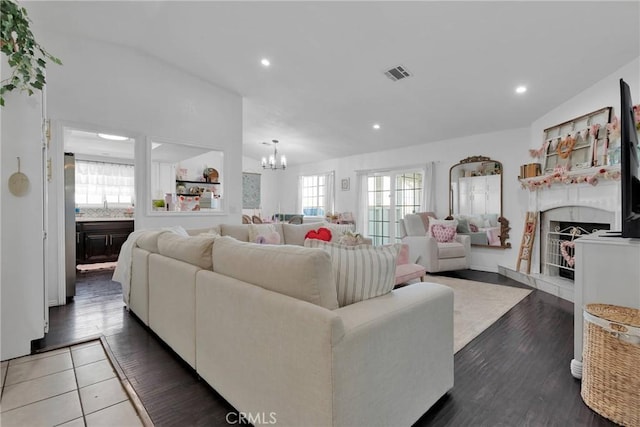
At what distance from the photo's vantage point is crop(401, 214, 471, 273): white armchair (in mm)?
4727

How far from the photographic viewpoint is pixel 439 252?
4.73 m

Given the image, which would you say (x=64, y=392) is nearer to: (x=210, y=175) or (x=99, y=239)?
(x=210, y=175)

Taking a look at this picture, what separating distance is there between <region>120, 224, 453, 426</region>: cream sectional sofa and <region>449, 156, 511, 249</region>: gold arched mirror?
4085 mm

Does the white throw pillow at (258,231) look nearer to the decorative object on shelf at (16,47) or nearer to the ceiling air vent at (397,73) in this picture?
the decorative object on shelf at (16,47)

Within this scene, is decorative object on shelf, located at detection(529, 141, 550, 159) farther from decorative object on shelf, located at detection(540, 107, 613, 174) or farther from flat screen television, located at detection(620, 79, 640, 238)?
flat screen television, located at detection(620, 79, 640, 238)

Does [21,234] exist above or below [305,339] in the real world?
above

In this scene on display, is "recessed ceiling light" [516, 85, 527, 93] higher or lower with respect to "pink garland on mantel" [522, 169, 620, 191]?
higher

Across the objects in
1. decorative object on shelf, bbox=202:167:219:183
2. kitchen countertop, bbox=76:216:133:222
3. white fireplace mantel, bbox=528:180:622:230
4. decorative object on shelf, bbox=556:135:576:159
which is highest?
decorative object on shelf, bbox=556:135:576:159

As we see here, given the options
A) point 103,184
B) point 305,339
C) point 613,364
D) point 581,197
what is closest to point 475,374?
point 613,364

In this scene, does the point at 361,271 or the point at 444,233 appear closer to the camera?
the point at 361,271

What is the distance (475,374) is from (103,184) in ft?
23.3

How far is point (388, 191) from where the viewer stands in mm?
6613

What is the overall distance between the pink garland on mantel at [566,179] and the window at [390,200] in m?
2.08

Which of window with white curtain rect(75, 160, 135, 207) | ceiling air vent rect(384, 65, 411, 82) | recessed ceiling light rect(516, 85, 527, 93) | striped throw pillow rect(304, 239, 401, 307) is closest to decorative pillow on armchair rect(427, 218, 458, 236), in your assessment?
recessed ceiling light rect(516, 85, 527, 93)
